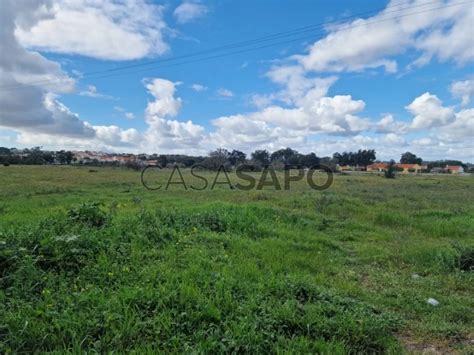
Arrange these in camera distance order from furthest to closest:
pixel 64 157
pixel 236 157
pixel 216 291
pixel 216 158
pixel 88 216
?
pixel 64 157 < pixel 236 157 < pixel 216 158 < pixel 88 216 < pixel 216 291

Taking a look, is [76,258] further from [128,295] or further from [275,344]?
[275,344]

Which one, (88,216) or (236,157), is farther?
(236,157)

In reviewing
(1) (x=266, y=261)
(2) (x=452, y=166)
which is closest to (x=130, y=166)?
(1) (x=266, y=261)

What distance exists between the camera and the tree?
9400 centimetres

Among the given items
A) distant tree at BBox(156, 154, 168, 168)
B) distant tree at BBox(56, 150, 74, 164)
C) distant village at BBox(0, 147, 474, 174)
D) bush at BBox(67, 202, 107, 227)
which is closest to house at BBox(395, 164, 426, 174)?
distant village at BBox(0, 147, 474, 174)

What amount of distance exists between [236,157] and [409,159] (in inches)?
2227

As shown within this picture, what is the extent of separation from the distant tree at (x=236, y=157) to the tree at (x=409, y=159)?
52070mm

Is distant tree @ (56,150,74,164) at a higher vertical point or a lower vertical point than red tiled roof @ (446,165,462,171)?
higher

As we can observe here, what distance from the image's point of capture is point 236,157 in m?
65.9

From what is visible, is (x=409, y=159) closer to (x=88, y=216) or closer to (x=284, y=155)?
(x=284, y=155)

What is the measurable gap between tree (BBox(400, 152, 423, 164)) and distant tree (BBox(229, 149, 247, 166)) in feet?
171

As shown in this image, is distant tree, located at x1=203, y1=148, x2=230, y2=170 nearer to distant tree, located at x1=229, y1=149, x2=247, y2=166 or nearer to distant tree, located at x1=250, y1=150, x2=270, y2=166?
distant tree, located at x1=229, y1=149, x2=247, y2=166

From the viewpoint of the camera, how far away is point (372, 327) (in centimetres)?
334

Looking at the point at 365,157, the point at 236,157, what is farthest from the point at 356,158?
the point at 236,157
